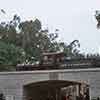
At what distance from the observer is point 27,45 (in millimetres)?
41781

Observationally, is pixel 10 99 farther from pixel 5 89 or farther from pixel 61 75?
pixel 61 75

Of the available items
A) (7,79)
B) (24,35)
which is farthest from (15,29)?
(7,79)

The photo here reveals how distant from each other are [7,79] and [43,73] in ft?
8.71

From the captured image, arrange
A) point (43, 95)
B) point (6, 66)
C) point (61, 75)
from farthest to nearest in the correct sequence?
point (43, 95) → point (6, 66) → point (61, 75)

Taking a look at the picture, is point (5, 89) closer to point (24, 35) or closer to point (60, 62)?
point (60, 62)

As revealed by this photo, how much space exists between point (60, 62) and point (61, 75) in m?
1.70

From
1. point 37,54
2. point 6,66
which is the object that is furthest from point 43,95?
point 37,54

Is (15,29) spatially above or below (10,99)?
above

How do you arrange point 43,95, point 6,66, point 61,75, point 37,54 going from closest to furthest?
1. point 61,75
2. point 6,66
3. point 43,95
4. point 37,54

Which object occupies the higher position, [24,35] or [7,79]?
[24,35]

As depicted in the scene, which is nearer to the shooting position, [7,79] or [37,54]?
[7,79]

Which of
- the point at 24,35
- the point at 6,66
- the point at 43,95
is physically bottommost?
the point at 43,95

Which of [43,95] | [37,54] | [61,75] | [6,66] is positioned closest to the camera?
[61,75]

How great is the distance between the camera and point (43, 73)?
25.9m
